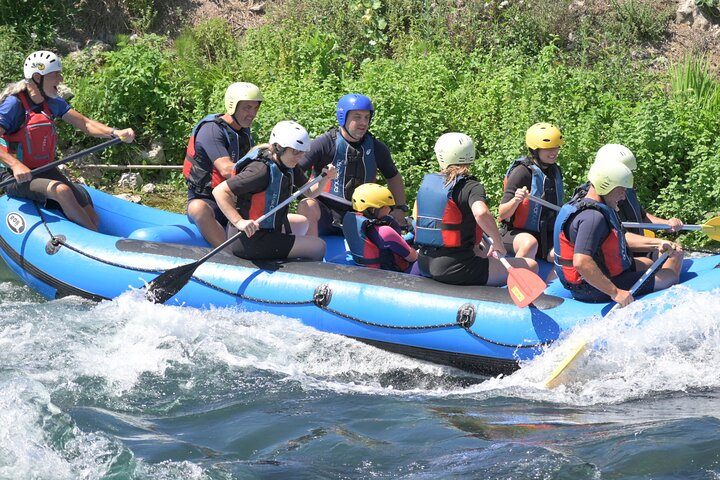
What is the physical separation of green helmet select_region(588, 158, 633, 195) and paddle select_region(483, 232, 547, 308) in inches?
25.6

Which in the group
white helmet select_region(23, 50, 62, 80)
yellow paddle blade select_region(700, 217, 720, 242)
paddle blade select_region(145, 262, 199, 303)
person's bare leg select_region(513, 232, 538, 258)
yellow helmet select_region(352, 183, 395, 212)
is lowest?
paddle blade select_region(145, 262, 199, 303)

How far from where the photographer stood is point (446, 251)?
695 centimetres

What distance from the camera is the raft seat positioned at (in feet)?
27.0

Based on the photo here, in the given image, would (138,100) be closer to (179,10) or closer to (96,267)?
(179,10)

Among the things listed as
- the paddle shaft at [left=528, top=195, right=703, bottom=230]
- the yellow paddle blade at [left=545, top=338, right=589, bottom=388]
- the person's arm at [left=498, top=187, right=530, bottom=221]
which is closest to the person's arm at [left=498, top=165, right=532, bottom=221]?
the person's arm at [left=498, top=187, right=530, bottom=221]

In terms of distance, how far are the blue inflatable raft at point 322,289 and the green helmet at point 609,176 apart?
744mm

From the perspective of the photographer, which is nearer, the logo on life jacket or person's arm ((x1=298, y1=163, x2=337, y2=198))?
person's arm ((x1=298, y1=163, x2=337, y2=198))

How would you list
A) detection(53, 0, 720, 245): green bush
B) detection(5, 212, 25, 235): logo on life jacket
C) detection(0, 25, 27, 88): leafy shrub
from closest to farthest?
detection(5, 212, 25, 235): logo on life jacket → detection(53, 0, 720, 245): green bush → detection(0, 25, 27, 88): leafy shrub

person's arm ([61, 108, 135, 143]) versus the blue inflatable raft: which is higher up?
person's arm ([61, 108, 135, 143])

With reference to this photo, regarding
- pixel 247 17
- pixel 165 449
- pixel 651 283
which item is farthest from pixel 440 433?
pixel 247 17

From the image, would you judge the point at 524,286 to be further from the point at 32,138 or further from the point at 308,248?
the point at 32,138

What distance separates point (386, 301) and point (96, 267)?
7.41 feet

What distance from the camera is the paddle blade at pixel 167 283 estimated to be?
7500 mm

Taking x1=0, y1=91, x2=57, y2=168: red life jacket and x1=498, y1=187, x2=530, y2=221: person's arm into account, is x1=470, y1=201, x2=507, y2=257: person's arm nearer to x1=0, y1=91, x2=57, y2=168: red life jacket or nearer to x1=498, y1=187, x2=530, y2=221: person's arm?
x1=498, y1=187, x2=530, y2=221: person's arm
